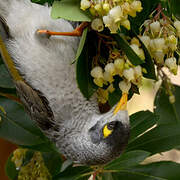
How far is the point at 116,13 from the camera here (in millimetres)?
801

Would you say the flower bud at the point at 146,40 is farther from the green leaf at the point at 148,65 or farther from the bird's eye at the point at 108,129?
the bird's eye at the point at 108,129

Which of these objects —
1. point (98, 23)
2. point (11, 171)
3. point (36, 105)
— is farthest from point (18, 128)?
point (98, 23)

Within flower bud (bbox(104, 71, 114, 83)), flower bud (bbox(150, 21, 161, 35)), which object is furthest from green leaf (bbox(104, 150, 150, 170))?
flower bud (bbox(150, 21, 161, 35))

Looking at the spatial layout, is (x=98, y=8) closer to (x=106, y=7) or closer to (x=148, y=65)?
(x=106, y=7)

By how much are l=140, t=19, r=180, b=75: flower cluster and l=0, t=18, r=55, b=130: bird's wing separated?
45 centimetres

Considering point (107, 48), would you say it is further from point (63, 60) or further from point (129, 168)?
point (129, 168)

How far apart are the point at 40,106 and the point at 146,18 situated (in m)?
0.46

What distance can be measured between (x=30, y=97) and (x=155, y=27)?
1.74 ft

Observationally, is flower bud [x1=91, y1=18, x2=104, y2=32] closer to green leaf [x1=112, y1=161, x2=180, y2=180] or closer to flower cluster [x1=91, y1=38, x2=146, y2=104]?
flower cluster [x1=91, y1=38, x2=146, y2=104]

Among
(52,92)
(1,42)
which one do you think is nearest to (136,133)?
(52,92)

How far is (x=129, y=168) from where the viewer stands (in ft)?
4.72

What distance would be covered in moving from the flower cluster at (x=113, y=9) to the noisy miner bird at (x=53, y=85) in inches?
13.8

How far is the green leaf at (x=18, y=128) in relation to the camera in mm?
1333

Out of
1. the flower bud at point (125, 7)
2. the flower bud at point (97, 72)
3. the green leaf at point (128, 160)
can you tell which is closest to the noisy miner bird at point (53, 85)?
the green leaf at point (128, 160)
